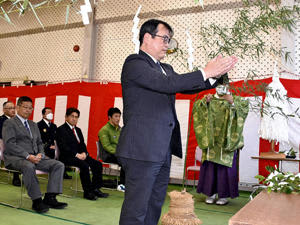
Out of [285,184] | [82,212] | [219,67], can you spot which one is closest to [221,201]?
[82,212]

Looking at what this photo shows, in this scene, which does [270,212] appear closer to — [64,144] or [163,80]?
[163,80]

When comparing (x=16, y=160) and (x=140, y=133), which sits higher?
(x=140, y=133)

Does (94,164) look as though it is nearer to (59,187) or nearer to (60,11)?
(59,187)

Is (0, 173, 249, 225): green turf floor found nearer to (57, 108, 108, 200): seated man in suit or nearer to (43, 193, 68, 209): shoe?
(43, 193, 68, 209): shoe

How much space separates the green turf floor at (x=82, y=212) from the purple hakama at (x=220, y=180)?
190mm

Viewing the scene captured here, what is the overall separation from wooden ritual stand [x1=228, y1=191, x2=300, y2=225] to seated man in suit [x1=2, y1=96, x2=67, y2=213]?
3.08m

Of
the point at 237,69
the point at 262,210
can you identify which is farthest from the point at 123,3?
the point at 262,210

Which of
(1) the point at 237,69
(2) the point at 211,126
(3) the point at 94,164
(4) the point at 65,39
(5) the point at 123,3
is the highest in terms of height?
(5) the point at 123,3

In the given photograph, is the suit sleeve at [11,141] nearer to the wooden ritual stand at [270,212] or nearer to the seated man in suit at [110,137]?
the seated man in suit at [110,137]

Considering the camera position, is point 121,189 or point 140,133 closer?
point 140,133

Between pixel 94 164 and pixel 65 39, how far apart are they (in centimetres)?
529

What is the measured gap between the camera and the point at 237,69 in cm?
721

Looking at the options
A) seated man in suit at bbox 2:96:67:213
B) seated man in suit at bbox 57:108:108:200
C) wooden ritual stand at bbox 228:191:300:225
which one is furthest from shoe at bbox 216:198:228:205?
wooden ritual stand at bbox 228:191:300:225

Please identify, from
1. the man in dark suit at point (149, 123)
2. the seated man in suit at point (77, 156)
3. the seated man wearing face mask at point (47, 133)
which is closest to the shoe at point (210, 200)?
the seated man in suit at point (77, 156)
